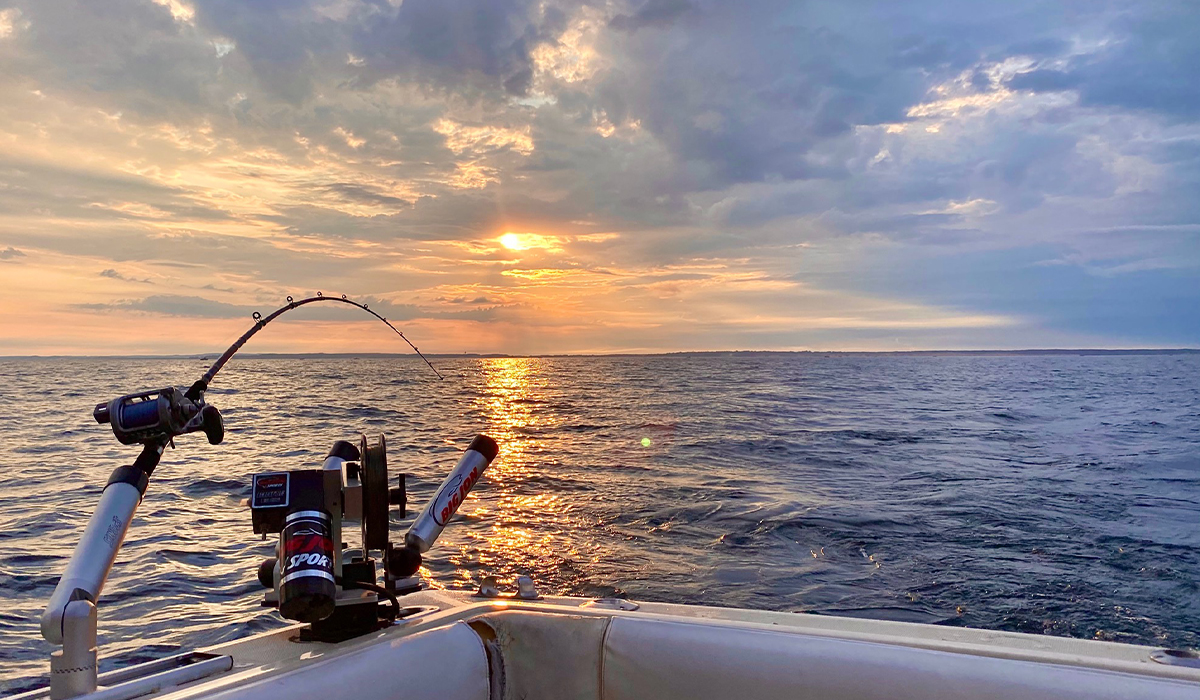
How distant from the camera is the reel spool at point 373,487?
260cm

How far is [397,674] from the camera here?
2230mm

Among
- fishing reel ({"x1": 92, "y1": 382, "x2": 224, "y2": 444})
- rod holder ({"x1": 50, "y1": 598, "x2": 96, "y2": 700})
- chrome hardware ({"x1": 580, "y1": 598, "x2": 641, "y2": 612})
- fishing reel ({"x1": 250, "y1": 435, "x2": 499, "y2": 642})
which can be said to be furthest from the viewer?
chrome hardware ({"x1": 580, "y1": 598, "x2": 641, "y2": 612})

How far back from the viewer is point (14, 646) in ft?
16.0

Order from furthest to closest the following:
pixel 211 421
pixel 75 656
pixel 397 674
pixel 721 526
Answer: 1. pixel 721 526
2. pixel 211 421
3. pixel 397 674
4. pixel 75 656

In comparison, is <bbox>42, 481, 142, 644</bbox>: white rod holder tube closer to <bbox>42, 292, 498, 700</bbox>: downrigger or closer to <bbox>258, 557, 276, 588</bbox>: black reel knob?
<bbox>42, 292, 498, 700</bbox>: downrigger

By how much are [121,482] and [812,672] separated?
2117 millimetres

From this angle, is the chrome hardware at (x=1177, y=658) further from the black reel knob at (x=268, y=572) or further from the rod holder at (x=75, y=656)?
the rod holder at (x=75, y=656)

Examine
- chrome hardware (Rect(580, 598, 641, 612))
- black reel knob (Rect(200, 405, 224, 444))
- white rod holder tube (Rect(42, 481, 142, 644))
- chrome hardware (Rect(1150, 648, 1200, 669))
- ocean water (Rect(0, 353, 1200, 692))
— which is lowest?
ocean water (Rect(0, 353, 1200, 692))

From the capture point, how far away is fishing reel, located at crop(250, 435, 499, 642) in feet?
7.34

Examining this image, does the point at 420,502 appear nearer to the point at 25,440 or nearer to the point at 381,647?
the point at 381,647

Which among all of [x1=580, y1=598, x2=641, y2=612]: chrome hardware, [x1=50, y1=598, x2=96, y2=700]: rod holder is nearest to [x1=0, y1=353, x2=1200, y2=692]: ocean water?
[x1=50, y1=598, x2=96, y2=700]: rod holder

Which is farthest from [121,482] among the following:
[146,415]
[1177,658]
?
[1177,658]

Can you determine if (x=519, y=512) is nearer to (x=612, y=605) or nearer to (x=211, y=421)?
(x=612, y=605)

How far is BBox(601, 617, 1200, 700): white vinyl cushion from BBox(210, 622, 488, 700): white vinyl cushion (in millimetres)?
456
